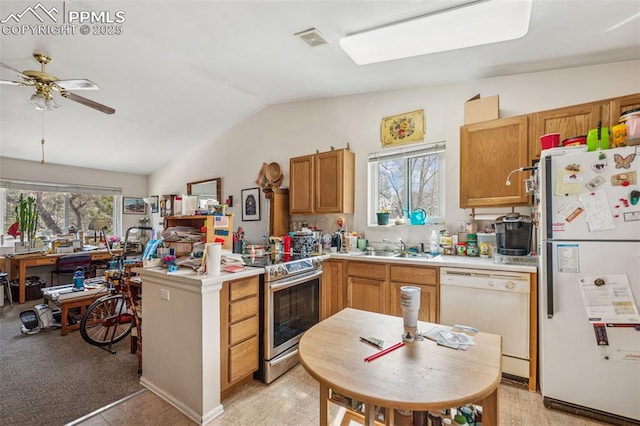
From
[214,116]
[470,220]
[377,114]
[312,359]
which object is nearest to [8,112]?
[214,116]

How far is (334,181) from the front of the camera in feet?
11.4

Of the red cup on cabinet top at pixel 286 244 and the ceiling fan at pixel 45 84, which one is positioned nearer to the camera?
the ceiling fan at pixel 45 84

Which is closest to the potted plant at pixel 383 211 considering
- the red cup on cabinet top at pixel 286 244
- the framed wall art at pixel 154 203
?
the red cup on cabinet top at pixel 286 244

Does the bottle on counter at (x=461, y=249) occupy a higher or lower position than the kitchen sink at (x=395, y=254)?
higher

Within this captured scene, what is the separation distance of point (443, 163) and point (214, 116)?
352 cm

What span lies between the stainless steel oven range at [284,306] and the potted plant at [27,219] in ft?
15.9

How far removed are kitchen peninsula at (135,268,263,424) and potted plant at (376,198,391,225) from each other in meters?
1.74

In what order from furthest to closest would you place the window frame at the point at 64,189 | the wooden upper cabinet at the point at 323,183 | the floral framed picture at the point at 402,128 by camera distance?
the window frame at the point at 64,189 → the wooden upper cabinet at the point at 323,183 → the floral framed picture at the point at 402,128

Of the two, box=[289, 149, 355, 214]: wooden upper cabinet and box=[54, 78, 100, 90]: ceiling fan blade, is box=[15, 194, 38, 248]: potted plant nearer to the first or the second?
box=[54, 78, 100, 90]: ceiling fan blade

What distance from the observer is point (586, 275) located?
1.76m

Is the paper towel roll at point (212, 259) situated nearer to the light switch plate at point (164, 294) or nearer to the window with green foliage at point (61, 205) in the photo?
the light switch plate at point (164, 294)

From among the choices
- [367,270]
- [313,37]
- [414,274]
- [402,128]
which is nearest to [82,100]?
[313,37]

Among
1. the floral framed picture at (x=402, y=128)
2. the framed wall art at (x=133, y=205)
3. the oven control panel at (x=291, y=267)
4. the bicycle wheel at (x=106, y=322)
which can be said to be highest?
the floral framed picture at (x=402, y=128)

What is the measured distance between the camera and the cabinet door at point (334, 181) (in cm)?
341
